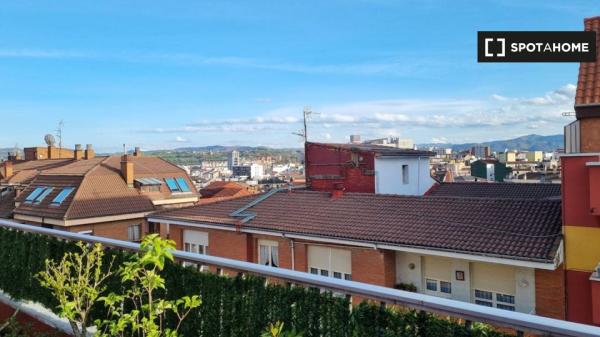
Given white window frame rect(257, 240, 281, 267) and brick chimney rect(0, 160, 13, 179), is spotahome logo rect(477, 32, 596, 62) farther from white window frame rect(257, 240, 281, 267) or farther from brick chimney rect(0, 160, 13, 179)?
brick chimney rect(0, 160, 13, 179)

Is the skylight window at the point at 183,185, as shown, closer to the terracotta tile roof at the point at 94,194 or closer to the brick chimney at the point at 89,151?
the terracotta tile roof at the point at 94,194

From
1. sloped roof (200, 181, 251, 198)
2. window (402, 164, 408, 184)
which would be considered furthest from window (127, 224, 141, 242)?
window (402, 164, 408, 184)

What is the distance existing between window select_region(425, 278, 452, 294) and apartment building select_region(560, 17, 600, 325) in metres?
2.67

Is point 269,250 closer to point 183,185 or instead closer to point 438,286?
point 438,286

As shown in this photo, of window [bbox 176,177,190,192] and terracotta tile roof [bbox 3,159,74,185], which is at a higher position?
terracotta tile roof [bbox 3,159,74,185]

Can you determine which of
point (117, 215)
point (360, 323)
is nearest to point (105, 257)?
point (360, 323)

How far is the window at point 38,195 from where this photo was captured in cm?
2709

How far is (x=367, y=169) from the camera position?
20.4m

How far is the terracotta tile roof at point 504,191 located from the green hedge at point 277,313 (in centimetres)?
1445

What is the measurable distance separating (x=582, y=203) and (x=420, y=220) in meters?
4.29

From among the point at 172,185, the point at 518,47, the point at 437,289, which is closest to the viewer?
the point at 518,47

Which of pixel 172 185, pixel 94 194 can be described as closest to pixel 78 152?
pixel 172 185

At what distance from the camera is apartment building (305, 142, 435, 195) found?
20344 mm

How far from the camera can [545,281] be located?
966cm
